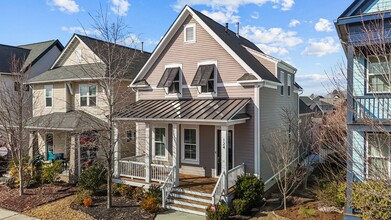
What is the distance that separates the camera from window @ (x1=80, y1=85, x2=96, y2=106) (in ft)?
64.7

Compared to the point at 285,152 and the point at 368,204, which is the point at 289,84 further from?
the point at 368,204

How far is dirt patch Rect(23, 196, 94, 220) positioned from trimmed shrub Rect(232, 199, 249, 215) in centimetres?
593

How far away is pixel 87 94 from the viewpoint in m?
19.8

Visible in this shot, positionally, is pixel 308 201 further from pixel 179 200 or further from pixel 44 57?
pixel 44 57

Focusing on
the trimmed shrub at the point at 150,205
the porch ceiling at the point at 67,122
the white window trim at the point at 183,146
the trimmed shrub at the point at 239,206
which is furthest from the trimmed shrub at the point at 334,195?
the porch ceiling at the point at 67,122

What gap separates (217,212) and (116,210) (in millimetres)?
4647

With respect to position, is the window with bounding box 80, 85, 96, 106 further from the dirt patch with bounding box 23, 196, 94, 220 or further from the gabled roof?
the dirt patch with bounding box 23, 196, 94, 220

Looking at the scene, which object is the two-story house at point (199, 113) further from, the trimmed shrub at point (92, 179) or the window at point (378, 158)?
the window at point (378, 158)

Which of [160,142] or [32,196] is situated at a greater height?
[160,142]

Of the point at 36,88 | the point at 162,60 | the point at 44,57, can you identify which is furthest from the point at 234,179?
the point at 44,57

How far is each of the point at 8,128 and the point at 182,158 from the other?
31.3 feet

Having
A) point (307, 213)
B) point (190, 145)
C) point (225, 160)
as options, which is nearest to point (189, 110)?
point (190, 145)

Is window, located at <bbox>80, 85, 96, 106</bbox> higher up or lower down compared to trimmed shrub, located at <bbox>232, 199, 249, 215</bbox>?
higher up

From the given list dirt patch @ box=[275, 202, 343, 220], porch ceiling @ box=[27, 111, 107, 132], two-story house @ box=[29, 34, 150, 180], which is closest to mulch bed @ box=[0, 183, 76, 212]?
two-story house @ box=[29, 34, 150, 180]
